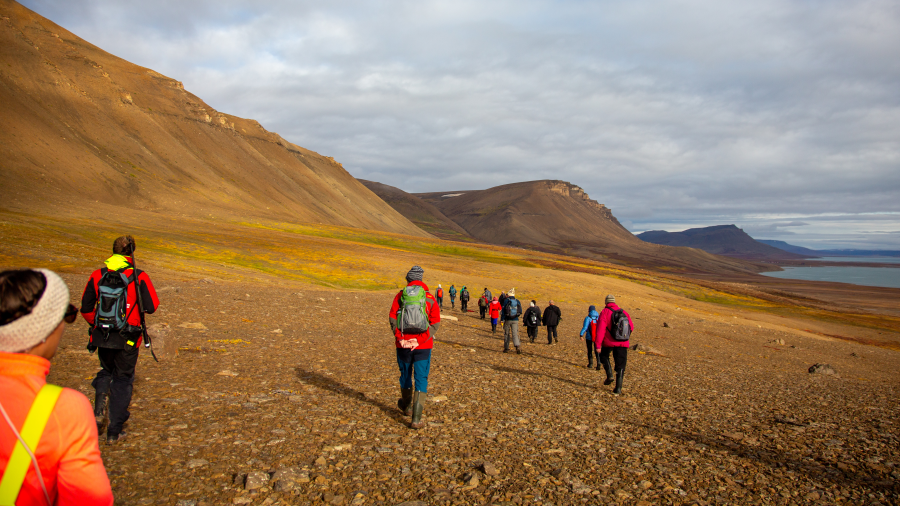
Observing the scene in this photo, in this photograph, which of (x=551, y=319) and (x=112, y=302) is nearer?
(x=112, y=302)

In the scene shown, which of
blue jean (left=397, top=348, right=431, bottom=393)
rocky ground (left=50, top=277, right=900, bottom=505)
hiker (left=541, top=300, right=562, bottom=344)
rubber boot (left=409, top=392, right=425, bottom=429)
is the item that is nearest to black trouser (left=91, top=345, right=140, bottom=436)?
rocky ground (left=50, top=277, right=900, bottom=505)

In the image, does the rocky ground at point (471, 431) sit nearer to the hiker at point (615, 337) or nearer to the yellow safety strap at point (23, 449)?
the hiker at point (615, 337)

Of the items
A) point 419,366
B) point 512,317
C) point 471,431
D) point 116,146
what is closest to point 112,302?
point 419,366

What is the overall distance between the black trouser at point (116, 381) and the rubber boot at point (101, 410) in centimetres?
9

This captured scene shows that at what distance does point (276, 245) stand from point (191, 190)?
63.5 m

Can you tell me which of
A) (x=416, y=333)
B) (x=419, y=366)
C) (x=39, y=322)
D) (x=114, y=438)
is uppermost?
(x=39, y=322)

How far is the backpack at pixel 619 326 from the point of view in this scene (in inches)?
492

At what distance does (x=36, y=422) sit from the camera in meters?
2.41

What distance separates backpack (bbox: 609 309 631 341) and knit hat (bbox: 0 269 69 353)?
1213 centimetres

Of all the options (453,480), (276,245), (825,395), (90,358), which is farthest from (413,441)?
(276,245)

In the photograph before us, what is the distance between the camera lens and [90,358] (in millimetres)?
11312

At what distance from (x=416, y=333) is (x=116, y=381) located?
490 centimetres

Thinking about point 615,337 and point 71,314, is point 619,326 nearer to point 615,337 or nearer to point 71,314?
point 615,337

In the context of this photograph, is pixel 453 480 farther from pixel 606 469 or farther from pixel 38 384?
pixel 38 384
